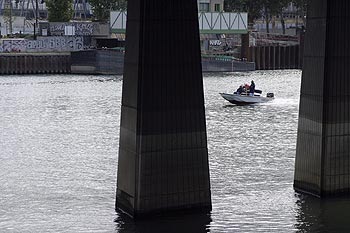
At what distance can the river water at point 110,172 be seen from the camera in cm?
2364

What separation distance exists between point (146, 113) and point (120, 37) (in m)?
87.6

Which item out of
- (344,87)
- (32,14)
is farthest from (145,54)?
(32,14)

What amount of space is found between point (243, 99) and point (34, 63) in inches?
1594

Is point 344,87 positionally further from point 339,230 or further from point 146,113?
point 146,113

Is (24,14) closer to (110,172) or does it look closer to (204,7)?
(204,7)

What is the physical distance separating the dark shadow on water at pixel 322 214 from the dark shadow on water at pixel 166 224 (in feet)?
9.07

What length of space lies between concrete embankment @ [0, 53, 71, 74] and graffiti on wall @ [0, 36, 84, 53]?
4.54m

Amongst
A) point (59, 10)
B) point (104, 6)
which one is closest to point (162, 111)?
point (59, 10)

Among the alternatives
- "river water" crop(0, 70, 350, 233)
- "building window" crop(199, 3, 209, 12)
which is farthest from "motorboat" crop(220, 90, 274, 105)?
"building window" crop(199, 3, 209, 12)

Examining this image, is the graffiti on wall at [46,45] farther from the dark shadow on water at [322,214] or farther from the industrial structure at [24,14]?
the dark shadow on water at [322,214]

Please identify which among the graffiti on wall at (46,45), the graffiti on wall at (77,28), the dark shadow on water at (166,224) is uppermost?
the graffiti on wall at (77,28)

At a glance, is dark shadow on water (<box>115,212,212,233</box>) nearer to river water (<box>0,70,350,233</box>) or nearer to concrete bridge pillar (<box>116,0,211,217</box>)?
river water (<box>0,70,350,233</box>)

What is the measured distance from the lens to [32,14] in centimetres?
15912

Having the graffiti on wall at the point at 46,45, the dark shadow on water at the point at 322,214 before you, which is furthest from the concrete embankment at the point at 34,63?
the dark shadow on water at the point at 322,214
